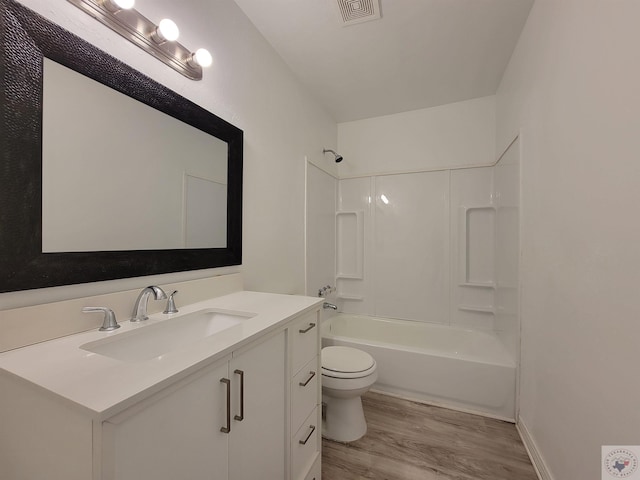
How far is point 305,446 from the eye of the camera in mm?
1206

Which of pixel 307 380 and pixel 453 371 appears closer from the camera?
pixel 307 380

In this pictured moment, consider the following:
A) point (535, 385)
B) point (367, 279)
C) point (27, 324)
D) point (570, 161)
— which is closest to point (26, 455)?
point (27, 324)

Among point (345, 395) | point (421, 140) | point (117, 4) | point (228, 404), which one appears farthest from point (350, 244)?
point (117, 4)

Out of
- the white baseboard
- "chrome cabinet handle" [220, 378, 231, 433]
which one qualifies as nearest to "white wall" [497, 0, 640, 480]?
the white baseboard

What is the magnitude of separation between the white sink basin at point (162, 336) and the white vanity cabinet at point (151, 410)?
0.03 m

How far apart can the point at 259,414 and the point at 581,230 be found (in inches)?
54.3

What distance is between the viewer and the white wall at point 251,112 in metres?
0.94

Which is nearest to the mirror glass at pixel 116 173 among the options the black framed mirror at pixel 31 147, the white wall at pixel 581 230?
the black framed mirror at pixel 31 147

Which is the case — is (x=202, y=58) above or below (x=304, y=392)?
above

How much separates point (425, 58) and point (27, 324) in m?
2.52

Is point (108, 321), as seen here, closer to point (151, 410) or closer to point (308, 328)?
point (151, 410)

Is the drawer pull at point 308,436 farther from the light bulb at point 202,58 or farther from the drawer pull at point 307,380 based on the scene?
the light bulb at point 202,58

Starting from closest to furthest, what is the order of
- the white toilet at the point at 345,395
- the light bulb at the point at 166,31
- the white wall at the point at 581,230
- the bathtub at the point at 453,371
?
the white wall at the point at 581,230, the light bulb at the point at 166,31, the white toilet at the point at 345,395, the bathtub at the point at 453,371

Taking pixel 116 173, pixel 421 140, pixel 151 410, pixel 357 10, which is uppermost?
pixel 357 10
